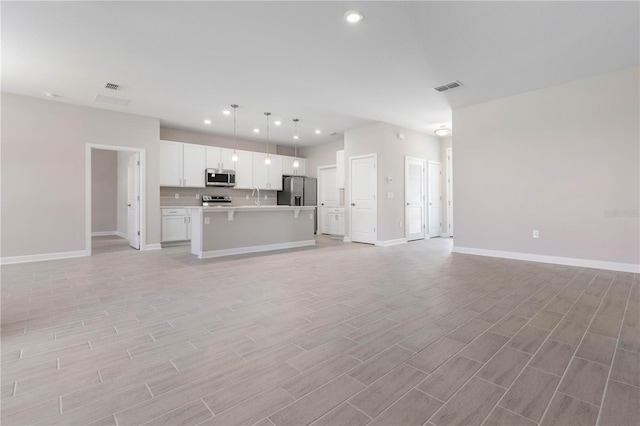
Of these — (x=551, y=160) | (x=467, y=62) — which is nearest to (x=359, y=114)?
(x=467, y=62)

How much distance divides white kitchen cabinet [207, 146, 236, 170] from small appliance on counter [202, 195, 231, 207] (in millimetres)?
830

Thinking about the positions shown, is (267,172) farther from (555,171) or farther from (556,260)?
(556,260)

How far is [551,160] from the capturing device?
4.68 meters

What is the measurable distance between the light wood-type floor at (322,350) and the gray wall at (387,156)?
10.4 ft

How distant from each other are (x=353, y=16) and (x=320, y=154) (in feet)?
20.9

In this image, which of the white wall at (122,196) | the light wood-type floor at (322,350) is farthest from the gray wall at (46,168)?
the white wall at (122,196)

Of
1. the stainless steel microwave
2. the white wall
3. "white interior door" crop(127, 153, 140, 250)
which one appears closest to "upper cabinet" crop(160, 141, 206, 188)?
the stainless steel microwave

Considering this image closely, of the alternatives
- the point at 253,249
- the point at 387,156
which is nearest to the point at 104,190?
the point at 253,249

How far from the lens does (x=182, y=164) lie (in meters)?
7.09

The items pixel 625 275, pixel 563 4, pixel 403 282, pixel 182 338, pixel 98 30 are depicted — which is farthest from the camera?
pixel 625 275

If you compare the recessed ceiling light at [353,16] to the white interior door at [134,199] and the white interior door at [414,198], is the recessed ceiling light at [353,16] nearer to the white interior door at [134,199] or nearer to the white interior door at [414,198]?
the white interior door at [414,198]

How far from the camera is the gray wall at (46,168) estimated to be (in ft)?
16.0

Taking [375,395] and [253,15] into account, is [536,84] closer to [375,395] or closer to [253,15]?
[253,15]

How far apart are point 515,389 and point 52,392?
241 centimetres
